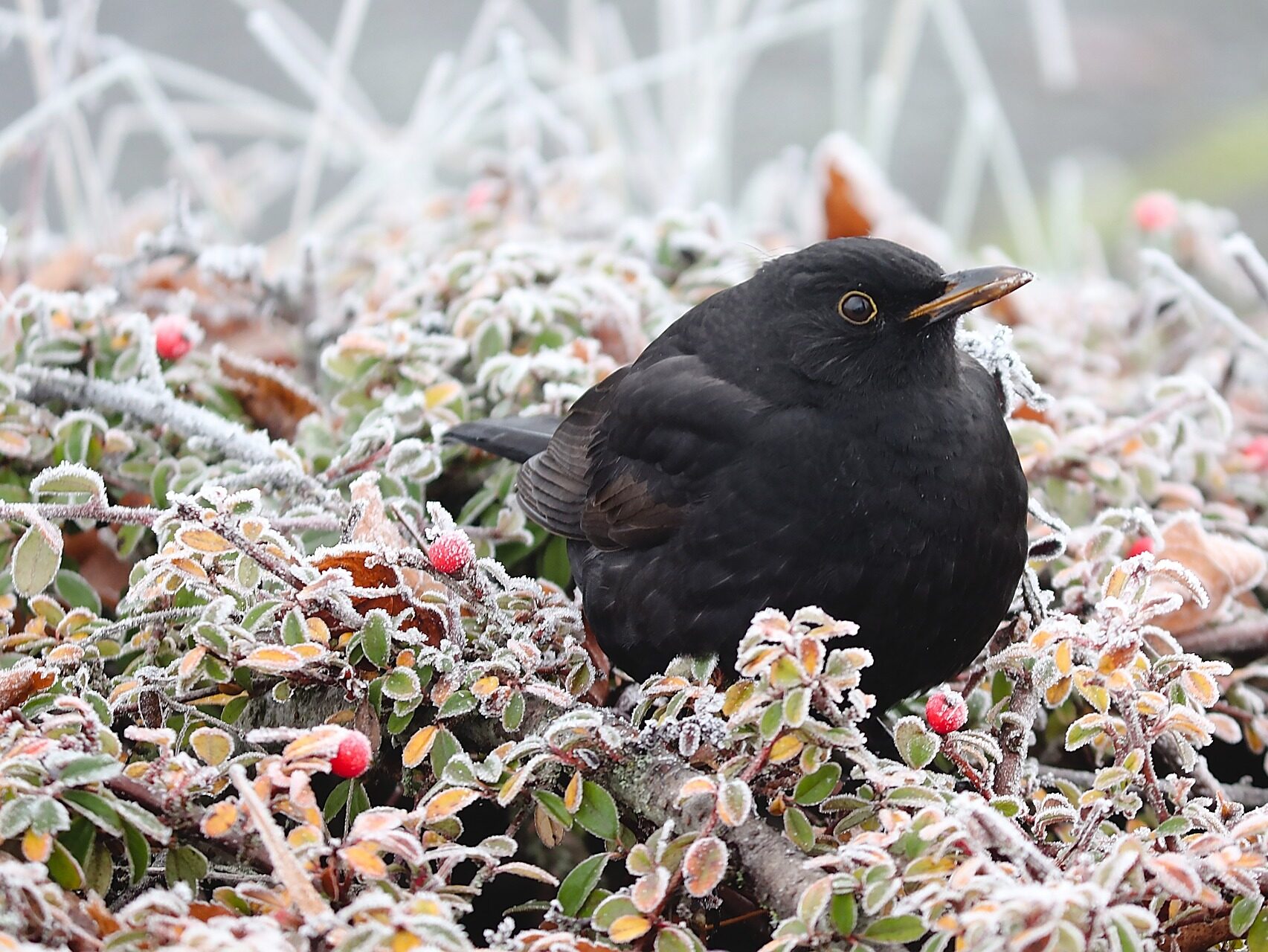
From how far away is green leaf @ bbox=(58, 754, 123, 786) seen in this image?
137 centimetres

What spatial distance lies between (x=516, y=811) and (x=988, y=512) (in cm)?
81

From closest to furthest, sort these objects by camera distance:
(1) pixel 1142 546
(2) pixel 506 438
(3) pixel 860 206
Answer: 1. (1) pixel 1142 546
2. (2) pixel 506 438
3. (3) pixel 860 206

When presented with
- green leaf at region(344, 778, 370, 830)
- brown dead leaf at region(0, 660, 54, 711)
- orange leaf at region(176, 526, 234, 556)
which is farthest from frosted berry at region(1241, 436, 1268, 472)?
brown dead leaf at region(0, 660, 54, 711)

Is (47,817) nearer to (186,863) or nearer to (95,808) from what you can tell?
(95,808)

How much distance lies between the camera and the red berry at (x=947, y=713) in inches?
67.1

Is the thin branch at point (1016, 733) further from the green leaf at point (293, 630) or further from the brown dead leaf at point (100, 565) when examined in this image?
the brown dead leaf at point (100, 565)

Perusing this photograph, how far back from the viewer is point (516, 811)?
6.21 ft

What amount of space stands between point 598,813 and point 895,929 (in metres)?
0.42

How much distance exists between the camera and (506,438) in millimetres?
2459

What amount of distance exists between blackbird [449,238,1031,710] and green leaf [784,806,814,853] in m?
0.41

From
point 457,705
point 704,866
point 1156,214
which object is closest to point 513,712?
point 457,705

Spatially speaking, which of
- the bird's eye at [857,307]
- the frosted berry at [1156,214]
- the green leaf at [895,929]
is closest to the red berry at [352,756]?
the green leaf at [895,929]

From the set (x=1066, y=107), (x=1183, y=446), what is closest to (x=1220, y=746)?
(x=1183, y=446)

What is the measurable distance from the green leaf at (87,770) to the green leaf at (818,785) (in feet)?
2.51
